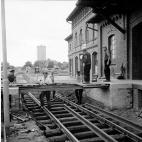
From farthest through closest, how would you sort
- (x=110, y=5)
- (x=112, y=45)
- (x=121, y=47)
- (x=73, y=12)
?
(x=73, y=12) → (x=112, y=45) → (x=121, y=47) → (x=110, y=5)

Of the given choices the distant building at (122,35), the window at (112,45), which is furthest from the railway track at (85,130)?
the window at (112,45)

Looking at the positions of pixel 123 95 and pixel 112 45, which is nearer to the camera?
pixel 123 95

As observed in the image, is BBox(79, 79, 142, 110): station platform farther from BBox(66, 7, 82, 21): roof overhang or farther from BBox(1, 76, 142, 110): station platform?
BBox(66, 7, 82, 21): roof overhang

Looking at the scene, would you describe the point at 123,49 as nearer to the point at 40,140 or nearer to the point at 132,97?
the point at 132,97

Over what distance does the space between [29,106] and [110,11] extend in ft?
26.2

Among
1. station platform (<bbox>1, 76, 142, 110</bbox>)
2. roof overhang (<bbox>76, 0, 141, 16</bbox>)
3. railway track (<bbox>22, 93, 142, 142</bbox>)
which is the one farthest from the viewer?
roof overhang (<bbox>76, 0, 141, 16</bbox>)

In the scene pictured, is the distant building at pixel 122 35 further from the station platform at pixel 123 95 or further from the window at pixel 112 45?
the station platform at pixel 123 95

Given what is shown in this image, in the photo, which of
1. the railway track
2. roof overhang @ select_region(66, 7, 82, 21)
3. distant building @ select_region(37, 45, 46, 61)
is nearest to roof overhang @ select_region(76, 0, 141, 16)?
the railway track

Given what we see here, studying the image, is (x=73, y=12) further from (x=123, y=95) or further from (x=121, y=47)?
(x=123, y=95)

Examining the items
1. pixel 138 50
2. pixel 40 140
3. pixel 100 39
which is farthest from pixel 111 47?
pixel 40 140

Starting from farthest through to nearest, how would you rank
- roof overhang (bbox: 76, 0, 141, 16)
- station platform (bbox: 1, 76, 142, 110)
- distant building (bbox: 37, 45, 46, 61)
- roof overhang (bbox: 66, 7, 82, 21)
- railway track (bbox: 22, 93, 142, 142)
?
distant building (bbox: 37, 45, 46, 61) < roof overhang (bbox: 66, 7, 82, 21) < roof overhang (bbox: 76, 0, 141, 16) < station platform (bbox: 1, 76, 142, 110) < railway track (bbox: 22, 93, 142, 142)

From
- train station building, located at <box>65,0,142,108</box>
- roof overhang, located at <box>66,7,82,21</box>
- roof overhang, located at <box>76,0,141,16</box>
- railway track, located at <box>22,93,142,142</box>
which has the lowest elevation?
railway track, located at <box>22,93,142,142</box>

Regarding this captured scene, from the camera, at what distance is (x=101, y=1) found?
40.4 feet

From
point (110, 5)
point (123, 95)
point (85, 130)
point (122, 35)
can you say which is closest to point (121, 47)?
point (122, 35)
